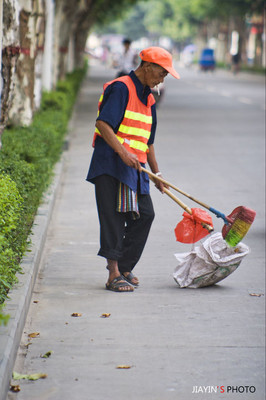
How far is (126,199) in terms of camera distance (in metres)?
6.73

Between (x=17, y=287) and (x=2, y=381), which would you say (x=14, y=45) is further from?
(x=2, y=381)

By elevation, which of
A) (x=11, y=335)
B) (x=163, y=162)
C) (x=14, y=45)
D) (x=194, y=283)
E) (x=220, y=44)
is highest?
(x=14, y=45)

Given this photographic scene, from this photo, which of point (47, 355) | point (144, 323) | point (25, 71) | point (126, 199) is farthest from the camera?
point (25, 71)

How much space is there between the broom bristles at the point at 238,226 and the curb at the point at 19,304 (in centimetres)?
141

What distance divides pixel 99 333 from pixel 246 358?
0.94m

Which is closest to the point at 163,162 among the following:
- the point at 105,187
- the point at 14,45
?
the point at 14,45

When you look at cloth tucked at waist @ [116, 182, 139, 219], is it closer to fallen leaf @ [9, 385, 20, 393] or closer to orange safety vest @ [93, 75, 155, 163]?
orange safety vest @ [93, 75, 155, 163]

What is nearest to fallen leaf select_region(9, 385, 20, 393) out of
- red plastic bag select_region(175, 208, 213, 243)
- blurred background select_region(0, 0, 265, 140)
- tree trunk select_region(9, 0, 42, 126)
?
red plastic bag select_region(175, 208, 213, 243)

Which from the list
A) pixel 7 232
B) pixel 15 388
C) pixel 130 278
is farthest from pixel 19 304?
pixel 130 278

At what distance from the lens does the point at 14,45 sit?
9820mm

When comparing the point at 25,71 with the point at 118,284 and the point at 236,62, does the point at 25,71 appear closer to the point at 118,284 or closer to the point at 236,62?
the point at 118,284

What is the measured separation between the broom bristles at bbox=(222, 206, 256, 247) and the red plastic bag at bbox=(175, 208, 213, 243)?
5.8 inches

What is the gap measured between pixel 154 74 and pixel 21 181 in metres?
1.65

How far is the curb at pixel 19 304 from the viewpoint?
466cm
